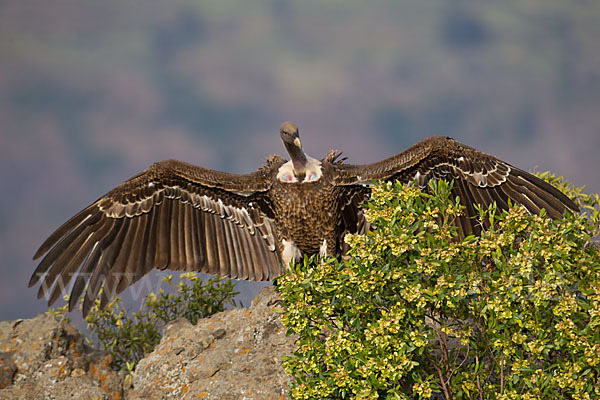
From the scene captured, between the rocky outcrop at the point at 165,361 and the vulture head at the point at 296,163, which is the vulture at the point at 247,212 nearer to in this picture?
the vulture head at the point at 296,163

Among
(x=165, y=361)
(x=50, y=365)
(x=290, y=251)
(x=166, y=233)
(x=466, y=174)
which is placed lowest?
(x=165, y=361)

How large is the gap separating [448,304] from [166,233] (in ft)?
17.4

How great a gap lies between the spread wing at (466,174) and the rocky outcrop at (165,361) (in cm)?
246

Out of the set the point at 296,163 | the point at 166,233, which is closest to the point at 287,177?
the point at 296,163

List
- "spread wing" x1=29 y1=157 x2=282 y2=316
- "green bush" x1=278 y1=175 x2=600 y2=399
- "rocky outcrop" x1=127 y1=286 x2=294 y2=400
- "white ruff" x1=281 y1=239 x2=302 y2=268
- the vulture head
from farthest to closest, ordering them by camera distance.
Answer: "spread wing" x1=29 y1=157 x2=282 y2=316, "white ruff" x1=281 y1=239 x2=302 y2=268, the vulture head, "rocky outcrop" x1=127 y1=286 x2=294 y2=400, "green bush" x1=278 y1=175 x2=600 y2=399

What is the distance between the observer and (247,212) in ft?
29.2

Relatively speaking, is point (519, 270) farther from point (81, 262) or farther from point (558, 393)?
→ point (81, 262)

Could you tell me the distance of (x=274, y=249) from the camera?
902cm

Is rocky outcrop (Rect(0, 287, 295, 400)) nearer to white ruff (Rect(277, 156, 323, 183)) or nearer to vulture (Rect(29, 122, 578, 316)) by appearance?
vulture (Rect(29, 122, 578, 316))

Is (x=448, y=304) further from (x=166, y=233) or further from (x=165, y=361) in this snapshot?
(x=166, y=233)

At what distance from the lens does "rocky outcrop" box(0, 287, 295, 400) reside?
7.69 meters

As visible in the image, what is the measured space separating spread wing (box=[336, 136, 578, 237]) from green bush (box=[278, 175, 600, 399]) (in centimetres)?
223

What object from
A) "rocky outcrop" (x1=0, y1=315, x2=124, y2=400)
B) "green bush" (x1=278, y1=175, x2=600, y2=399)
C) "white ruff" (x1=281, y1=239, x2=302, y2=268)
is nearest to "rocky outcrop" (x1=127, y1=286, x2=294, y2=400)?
"rocky outcrop" (x1=0, y1=315, x2=124, y2=400)

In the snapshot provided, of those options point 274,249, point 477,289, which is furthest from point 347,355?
point 274,249
